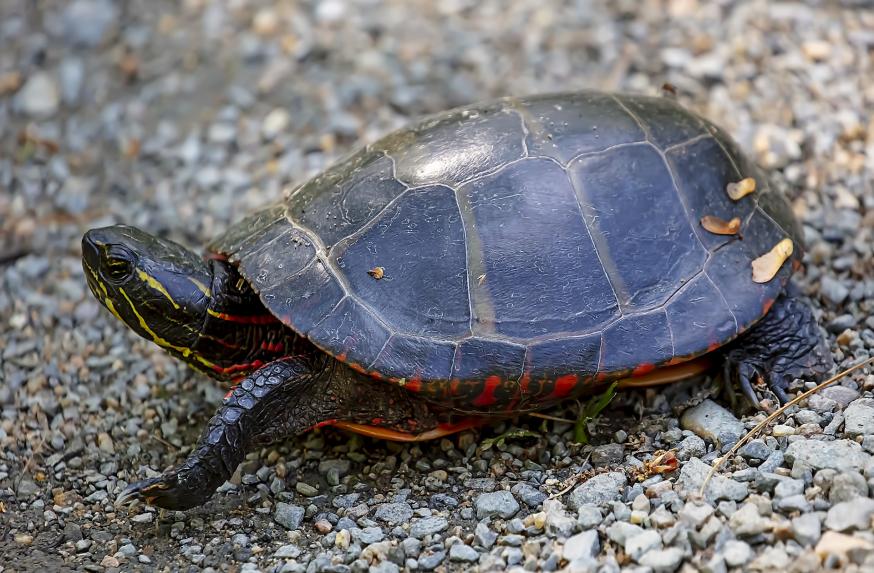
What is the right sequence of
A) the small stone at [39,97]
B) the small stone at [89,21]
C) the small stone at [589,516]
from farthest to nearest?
the small stone at [89,21], the small stone at [39,97], the small stone at [589,516]

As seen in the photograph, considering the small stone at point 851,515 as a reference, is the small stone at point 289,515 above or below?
below

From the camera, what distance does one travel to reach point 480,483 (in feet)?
15.5

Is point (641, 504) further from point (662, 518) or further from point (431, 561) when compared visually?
point (431, 561)

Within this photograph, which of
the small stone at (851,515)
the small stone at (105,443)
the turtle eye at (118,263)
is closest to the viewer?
the small stone at (851,515)

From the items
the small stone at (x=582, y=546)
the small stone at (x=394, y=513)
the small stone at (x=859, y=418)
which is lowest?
the small stone at (x=394, y=513)

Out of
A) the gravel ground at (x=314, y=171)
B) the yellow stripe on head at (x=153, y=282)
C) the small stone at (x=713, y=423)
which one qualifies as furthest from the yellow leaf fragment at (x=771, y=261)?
the yellow stripe on head at (x=153, y=282)

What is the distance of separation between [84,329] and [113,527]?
6.06ft

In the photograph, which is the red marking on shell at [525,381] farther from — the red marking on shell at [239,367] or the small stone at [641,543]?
the red marking on shell at [239,367]

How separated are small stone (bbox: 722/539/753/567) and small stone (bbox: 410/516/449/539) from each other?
135 centimetres

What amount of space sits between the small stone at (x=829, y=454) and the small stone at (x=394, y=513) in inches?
73.4

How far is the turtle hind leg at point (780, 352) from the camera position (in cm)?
488

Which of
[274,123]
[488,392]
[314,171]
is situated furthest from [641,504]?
[274,123]

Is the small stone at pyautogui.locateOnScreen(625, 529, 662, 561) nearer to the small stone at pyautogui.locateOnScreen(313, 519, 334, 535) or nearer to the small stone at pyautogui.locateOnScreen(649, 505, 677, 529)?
the small stone at pyautogui.locateOnScreen(649, 505, 677, 529)

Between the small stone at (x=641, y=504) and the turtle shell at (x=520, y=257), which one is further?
the turtle shell at (x=520, y=257)
